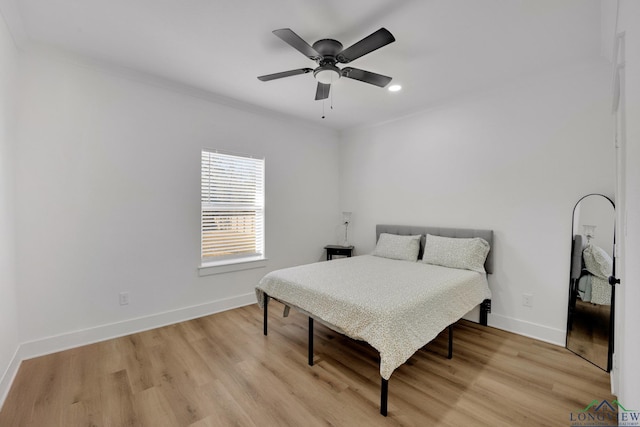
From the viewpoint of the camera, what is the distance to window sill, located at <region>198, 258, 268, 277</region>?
10.8ft

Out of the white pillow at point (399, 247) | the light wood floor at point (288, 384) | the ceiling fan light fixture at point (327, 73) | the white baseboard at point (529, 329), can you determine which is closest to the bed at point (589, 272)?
the white baseboard at point (529, 329)

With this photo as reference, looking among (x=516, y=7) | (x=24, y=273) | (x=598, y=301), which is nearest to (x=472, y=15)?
(x=516, y=7)

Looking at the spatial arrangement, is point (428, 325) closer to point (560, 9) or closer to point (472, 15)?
point (472, 15)

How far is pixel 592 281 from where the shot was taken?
93.4 inches

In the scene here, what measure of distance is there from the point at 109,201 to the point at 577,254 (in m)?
4.40

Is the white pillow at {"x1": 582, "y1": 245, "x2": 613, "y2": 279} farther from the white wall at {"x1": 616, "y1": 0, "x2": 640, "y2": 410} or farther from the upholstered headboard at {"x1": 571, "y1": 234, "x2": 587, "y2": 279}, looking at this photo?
the white wall at {"x1": 616, "y1": 0, "x2": 640, "y2": 410}

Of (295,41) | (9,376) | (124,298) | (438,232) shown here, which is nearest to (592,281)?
(438,232)

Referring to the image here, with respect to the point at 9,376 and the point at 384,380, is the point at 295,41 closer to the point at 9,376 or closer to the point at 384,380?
the point at 384,380

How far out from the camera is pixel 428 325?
197 centimetres

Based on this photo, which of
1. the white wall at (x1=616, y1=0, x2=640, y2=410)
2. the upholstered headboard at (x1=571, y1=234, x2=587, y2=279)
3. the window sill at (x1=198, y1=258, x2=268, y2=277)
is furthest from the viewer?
the window sill at (x1=198, y1=258, x2=268, y2=277)

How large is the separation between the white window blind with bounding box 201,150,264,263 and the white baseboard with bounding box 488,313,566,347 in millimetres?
2963

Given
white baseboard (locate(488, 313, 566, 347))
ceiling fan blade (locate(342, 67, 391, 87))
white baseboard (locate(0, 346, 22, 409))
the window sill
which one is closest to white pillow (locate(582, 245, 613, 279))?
white baseboard (locate(488, 313, 566, 347))

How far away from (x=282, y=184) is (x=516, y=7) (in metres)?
3.01

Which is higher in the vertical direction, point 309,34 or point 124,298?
point 309,34
